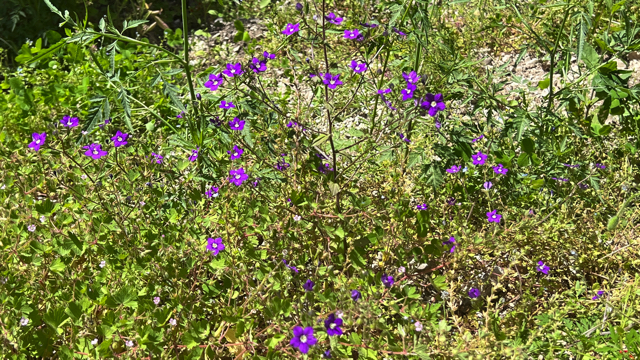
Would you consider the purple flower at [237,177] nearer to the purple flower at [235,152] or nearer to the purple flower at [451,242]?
the purple flower at [235,152]

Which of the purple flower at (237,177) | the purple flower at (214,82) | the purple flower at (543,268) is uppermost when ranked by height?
the purple flower at (214,82)

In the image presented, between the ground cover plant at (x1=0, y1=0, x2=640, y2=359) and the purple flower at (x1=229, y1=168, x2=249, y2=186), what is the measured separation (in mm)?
11

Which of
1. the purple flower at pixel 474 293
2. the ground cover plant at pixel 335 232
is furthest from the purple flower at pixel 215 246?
the purple flower at pixel 474 293

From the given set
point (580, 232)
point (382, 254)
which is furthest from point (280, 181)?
point (580, 232)

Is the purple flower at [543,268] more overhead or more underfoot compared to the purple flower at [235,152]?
more underfoot

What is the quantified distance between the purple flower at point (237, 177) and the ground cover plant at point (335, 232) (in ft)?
0.04

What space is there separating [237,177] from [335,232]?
527mm

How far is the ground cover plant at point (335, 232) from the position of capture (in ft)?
6.67

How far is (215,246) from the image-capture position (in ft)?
7.24

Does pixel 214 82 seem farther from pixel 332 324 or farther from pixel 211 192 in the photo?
pixel 332 324

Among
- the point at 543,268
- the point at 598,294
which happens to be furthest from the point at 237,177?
the point at 598,294

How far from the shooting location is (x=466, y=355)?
1817mm

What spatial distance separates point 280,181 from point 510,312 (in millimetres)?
1214

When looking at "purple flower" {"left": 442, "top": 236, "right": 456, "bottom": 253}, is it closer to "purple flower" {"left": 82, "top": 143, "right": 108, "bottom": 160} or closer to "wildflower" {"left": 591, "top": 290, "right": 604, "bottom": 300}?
"wildflower" {"left": 591, "top": 290, "right": 604, "bottom": 300}
